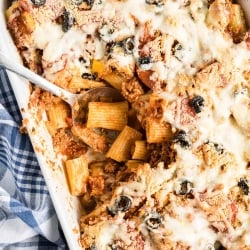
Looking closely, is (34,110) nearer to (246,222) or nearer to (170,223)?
(170,223)

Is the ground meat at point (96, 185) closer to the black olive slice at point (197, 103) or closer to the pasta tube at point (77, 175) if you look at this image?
the pasta tube at point (77, 175)

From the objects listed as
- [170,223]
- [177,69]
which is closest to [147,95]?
A: [177,69]

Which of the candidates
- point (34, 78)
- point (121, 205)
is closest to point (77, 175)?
point (121, 205)

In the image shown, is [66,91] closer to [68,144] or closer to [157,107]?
[68,144]

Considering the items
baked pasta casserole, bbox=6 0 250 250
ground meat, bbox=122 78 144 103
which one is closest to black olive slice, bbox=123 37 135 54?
baked pasta casserole, bbox=6 0 250 250

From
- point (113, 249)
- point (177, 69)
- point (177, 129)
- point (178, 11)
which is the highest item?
point (178, 11)

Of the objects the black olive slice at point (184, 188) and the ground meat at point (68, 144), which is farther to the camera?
the ground meat at point (68, 144)

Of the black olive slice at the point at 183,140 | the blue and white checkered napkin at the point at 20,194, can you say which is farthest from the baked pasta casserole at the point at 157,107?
the blue and white checkered napkin at the point at 20,194
